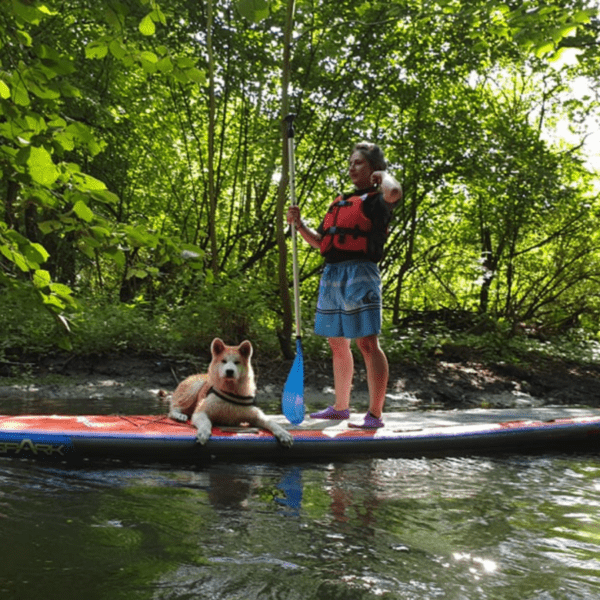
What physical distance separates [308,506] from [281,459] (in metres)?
1.09

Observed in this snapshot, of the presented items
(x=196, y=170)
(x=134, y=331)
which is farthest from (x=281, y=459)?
(x=196, y=170)

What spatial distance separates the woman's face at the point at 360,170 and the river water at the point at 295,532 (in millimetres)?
2152

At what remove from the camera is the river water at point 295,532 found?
2.11 metres

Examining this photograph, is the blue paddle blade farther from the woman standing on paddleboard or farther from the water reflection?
the water reflection

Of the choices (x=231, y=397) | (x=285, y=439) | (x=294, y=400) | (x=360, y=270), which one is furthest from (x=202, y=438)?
(x=360, y=270)

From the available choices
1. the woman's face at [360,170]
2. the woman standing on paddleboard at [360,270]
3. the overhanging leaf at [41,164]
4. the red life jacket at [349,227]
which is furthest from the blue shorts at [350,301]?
the overhanging leaf at [41,164]

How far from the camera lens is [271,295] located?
10414mm

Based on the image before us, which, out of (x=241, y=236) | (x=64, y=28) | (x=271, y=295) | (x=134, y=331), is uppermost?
(x=64, y=28)

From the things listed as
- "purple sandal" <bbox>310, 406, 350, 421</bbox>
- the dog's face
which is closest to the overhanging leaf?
the dog's face

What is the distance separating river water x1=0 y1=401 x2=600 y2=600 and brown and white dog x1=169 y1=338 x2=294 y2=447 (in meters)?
0.35

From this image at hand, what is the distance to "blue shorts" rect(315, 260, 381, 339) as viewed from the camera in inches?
183

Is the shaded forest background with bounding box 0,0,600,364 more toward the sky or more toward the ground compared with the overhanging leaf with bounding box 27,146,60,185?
more toward the sky

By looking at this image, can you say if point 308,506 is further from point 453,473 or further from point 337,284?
point 337,284

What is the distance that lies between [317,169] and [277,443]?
798 centimetres
